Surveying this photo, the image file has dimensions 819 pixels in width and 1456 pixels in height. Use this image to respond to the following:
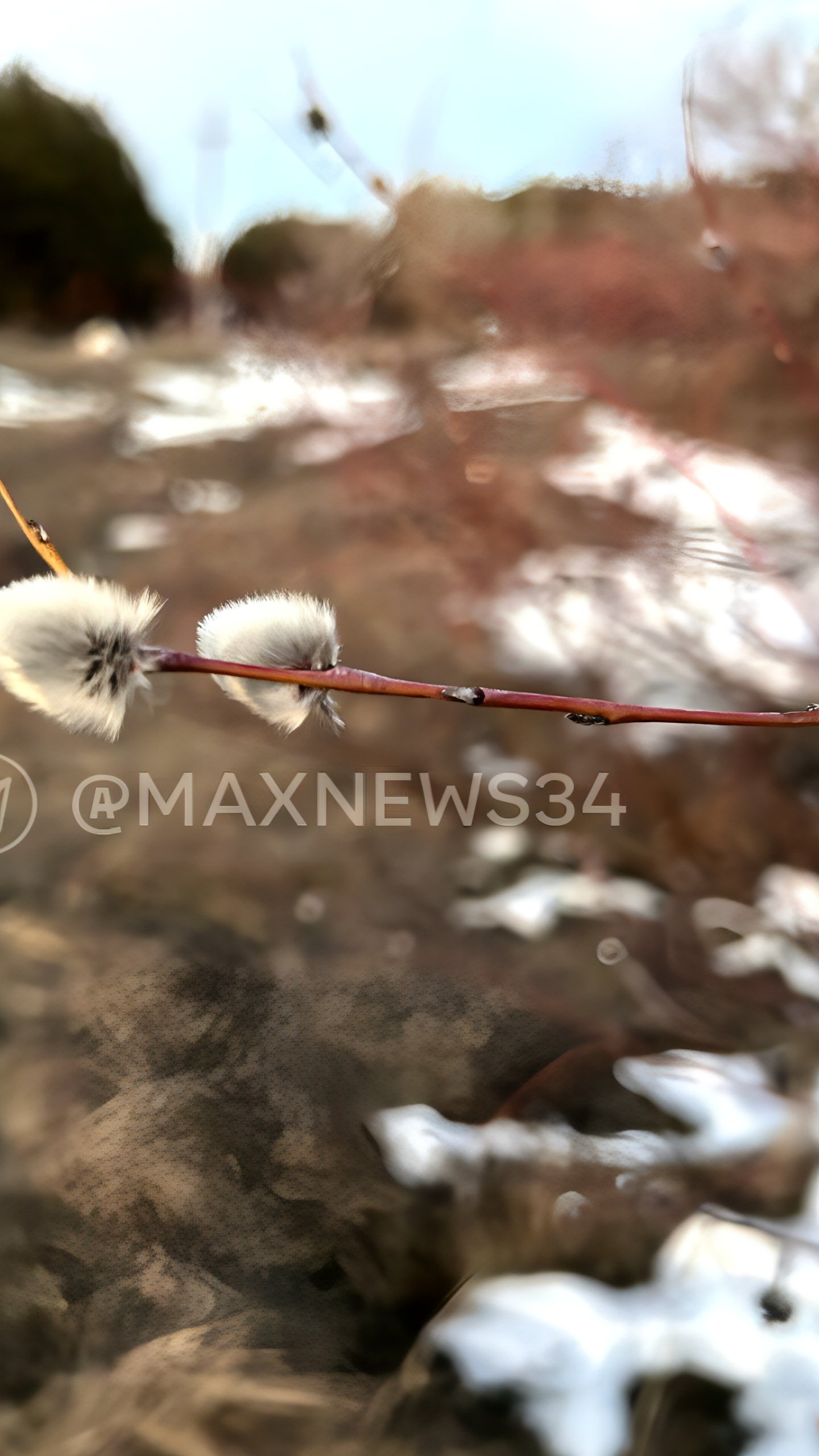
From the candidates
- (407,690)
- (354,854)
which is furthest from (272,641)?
(354,854)

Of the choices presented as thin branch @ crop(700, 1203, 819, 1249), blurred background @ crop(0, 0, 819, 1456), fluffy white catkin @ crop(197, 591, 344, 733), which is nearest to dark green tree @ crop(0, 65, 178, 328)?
blurred background @ crop(0, 0, 819, 1456)

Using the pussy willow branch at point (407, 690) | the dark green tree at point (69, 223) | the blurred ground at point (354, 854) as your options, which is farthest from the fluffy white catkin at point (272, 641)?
the dark green tree at point (69, 223)

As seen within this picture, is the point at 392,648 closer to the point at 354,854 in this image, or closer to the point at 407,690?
the point at 354,854

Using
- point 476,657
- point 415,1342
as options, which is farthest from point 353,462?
point 415,1342

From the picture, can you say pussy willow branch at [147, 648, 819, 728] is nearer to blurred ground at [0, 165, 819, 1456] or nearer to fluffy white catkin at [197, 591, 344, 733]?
fluffy white catkin at [197, 591, 344, 733]

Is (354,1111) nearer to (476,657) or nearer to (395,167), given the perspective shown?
(476,657)
